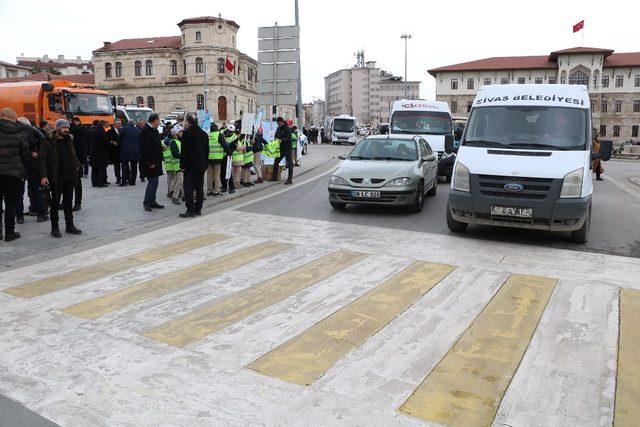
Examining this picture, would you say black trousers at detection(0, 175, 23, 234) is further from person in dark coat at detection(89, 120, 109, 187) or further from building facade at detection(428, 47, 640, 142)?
building facade at detection(428, 47, 640, 142)

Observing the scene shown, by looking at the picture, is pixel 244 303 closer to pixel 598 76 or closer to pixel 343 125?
pixel 343 125

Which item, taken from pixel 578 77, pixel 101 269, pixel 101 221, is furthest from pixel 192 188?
pixel 578 77

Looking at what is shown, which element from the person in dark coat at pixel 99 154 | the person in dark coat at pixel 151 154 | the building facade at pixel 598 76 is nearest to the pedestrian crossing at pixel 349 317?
the person in dark coat at pixel 151 154

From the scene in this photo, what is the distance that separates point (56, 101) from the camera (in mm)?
24484

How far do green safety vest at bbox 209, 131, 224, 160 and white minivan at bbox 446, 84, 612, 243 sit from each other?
236 inches

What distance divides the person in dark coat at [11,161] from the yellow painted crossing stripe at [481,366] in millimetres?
7241

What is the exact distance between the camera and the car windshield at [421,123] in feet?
58.1

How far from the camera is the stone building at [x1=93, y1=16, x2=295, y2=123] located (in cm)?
7638

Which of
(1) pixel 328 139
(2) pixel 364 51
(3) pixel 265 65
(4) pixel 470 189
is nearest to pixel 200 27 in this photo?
(1) pixel 328 139

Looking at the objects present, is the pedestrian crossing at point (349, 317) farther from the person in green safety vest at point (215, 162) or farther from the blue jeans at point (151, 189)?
the person in green safety vest at point (215, 162)

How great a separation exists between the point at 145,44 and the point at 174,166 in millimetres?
75705

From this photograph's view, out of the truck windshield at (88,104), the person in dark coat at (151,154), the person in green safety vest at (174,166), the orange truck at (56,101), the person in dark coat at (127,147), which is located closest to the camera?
the person in dark coat at (151,154)

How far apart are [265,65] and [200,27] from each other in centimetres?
6222

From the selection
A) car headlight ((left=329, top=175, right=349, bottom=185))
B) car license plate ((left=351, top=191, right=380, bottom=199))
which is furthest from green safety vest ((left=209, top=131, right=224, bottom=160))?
car license plate ((left=351, top=191, right=380, bottom=199))
